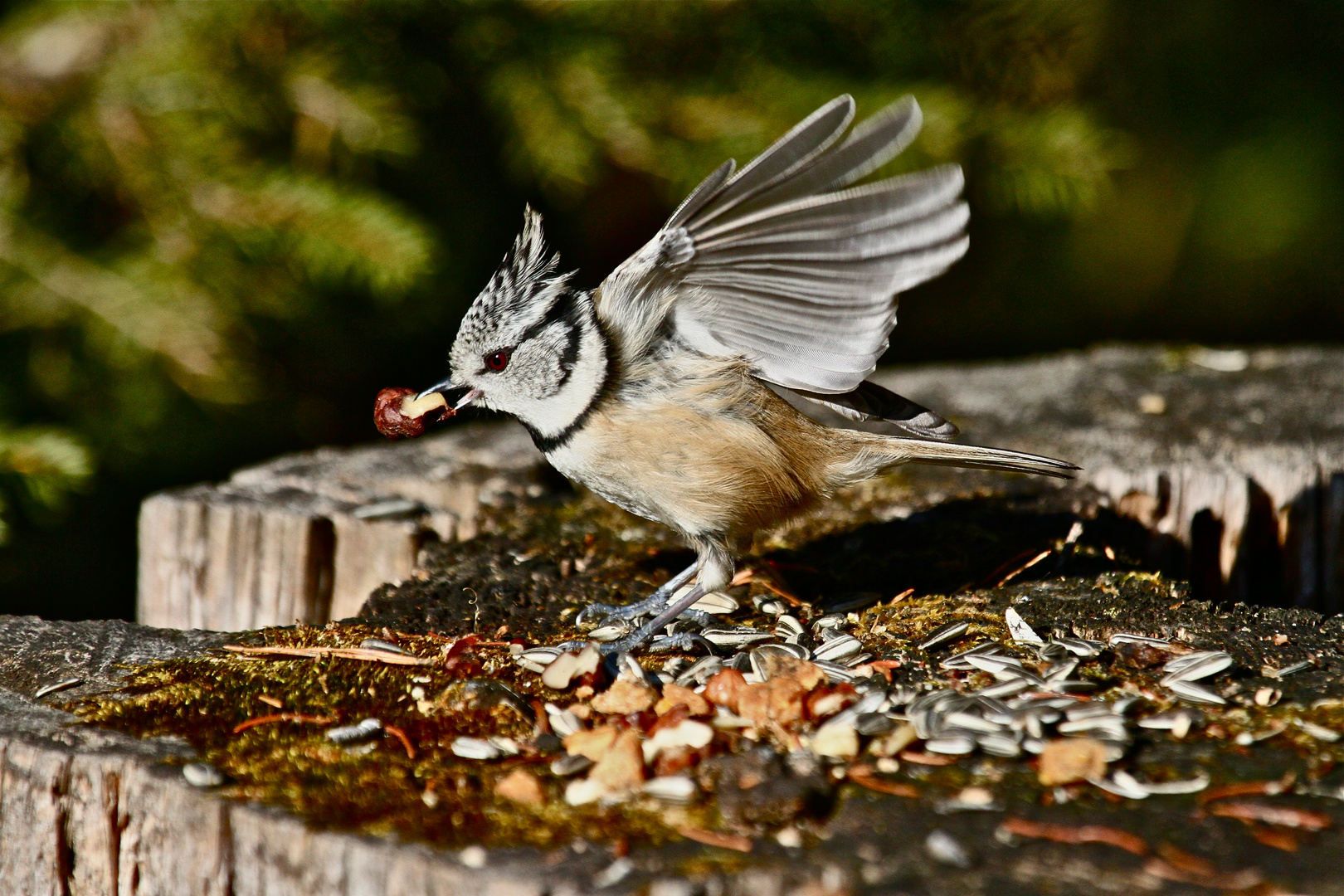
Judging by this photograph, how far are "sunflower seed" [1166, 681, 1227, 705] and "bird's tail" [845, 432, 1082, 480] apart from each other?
0.64m

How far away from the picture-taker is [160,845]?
1.44m

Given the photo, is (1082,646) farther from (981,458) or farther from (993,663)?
(981,458)

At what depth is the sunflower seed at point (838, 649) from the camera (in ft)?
6.18

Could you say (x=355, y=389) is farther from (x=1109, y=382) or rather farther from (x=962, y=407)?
(x=1109, y=382)

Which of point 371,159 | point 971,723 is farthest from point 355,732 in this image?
point 371,159

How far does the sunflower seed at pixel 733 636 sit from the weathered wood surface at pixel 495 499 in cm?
85

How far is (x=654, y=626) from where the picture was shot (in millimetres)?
2068

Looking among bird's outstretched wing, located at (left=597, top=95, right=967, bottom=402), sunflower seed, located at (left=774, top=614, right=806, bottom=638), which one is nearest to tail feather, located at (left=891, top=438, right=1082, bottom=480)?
bird's outstretched wing, located at (left=597, top=95, right=967, bottom=402)

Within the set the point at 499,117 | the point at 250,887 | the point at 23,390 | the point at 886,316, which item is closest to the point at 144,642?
the point at 250,887

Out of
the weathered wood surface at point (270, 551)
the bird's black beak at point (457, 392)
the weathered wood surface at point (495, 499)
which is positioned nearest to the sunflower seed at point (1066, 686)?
the weathered wood surface at point (495, 499)

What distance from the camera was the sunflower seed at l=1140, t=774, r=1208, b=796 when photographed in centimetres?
138

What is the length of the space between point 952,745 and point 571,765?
0.50 metres

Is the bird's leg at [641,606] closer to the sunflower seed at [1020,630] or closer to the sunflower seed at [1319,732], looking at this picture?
the sunflower seed at [1020,630]

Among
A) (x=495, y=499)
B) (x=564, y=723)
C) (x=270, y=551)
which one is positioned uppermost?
(x=495, y=499)
